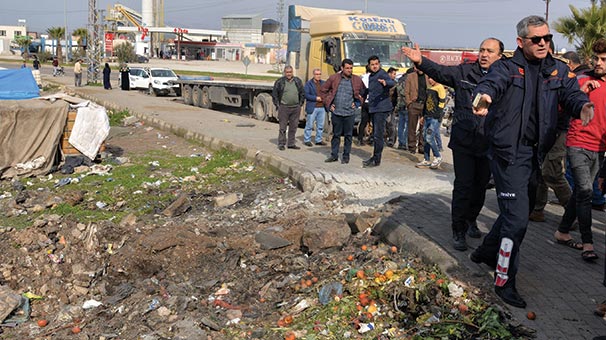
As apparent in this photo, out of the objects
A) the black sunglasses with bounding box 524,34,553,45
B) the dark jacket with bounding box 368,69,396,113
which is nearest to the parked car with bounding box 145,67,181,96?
the dark jacket with bounding box 368,69,396,113

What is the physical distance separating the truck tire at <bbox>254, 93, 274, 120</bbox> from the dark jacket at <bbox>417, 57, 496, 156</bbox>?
1156 cm

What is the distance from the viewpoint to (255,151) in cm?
1074

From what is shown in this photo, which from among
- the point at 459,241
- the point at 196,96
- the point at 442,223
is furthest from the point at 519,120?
the point at 196,96

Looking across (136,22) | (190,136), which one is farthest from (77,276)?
(136,22)

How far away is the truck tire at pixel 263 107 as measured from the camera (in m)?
16.9

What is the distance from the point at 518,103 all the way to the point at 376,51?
9.95 metres

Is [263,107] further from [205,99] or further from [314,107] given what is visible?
[314,107]

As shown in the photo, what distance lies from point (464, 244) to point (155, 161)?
7.63 meters

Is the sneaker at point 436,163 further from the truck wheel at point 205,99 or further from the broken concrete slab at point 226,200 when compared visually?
the truck wheel at point 205,99

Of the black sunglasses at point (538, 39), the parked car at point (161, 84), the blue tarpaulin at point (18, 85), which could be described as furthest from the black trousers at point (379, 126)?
the parked car at point (161, 84)

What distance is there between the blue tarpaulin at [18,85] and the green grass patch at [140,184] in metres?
4.22

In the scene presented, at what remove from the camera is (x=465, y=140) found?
5238 millimetres

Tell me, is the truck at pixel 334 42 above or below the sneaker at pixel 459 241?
above

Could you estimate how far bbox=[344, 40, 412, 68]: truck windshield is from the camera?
1348cm
